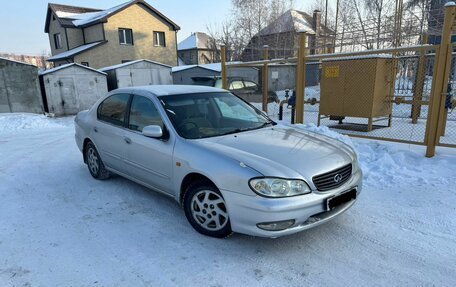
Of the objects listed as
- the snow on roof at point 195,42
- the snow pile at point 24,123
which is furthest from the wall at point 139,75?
the snow on roof at point 195,42

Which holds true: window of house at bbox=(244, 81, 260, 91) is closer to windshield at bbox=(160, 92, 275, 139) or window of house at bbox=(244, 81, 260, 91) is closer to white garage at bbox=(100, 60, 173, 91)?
white garage at bbox=(100, 60, 173, 91)

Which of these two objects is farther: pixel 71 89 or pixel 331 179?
pixel 71 89

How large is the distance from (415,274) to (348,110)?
6348 mm

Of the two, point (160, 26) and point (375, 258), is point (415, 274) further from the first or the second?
point (160, 26)

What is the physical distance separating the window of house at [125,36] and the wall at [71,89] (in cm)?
1212

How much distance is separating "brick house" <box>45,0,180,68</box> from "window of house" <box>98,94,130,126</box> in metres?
21.0

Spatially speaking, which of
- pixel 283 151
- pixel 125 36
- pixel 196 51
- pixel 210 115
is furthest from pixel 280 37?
pixel 283 151

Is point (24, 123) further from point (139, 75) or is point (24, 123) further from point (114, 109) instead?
point (114, 109)

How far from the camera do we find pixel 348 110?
849 cm

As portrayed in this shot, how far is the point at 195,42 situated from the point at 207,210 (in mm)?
42806

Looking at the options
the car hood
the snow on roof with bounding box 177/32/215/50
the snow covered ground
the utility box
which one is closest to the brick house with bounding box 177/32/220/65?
the snow on roof with bounding box 177/32/215/50

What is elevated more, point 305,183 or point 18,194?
point 305,183

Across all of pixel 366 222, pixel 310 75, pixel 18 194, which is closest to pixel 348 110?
pixel 366 222

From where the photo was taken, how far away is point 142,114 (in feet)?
13.6
